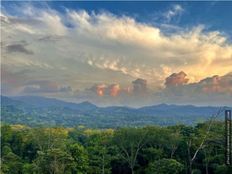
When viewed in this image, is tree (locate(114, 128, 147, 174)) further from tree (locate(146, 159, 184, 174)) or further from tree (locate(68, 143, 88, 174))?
tree (locate(146, 159, 184, 174))

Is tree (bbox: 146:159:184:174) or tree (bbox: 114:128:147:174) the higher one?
tree (bbox: 114:128:147:174)

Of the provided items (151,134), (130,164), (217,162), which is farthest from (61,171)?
(217,162)

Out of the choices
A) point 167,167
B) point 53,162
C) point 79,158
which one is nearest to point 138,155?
point 167,167

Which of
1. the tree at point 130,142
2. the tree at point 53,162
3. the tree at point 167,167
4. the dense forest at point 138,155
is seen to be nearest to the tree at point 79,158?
the dense forest at point 138,155

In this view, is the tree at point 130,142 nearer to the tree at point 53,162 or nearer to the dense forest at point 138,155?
the dense forest at point 138,155

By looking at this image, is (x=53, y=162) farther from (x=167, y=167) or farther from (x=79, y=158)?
(x=167, y=167)

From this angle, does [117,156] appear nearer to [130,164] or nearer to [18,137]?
[130,164]

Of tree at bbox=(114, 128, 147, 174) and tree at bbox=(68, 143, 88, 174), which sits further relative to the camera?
tree at bbox=(114, 128, 147, 174)

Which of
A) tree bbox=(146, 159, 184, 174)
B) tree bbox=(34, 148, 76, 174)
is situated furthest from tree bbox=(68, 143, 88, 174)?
tree bbox=(146, 159, 184, 174)

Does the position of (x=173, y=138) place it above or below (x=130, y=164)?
above
